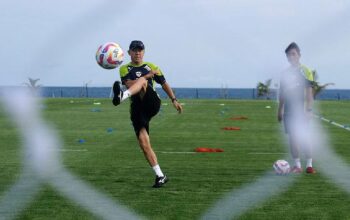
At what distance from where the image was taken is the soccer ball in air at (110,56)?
9.60 m

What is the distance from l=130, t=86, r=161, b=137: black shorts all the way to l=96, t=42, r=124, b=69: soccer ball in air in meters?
0.57

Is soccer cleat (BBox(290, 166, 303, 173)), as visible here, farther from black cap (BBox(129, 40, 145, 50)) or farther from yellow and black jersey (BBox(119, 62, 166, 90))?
black cap (BBox(129, 40, 145, 50))

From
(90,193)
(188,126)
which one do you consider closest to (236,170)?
(90,193)

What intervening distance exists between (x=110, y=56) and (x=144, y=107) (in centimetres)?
99

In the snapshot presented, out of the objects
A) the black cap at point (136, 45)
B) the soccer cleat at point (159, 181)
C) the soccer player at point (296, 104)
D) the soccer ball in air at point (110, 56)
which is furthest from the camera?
the soccer player at point (296, 104)

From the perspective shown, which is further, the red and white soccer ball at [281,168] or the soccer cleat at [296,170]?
the soccer cleat at [296,170]

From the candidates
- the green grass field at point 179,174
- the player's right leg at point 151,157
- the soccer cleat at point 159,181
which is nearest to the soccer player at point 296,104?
the green grass field at point 179,174

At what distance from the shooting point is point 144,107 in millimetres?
10727

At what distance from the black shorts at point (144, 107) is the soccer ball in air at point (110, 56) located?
22.3 inches

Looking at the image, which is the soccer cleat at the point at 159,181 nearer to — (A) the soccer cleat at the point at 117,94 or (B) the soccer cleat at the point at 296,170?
(A) the soccer cleat at the point at 117,94

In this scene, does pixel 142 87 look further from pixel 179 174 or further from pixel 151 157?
pixel 179 174

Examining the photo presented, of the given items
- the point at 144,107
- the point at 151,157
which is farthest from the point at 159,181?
the point at 144,107

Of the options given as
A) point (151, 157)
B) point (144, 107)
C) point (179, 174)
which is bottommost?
point (179, 174)

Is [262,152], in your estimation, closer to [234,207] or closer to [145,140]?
[145,140]
